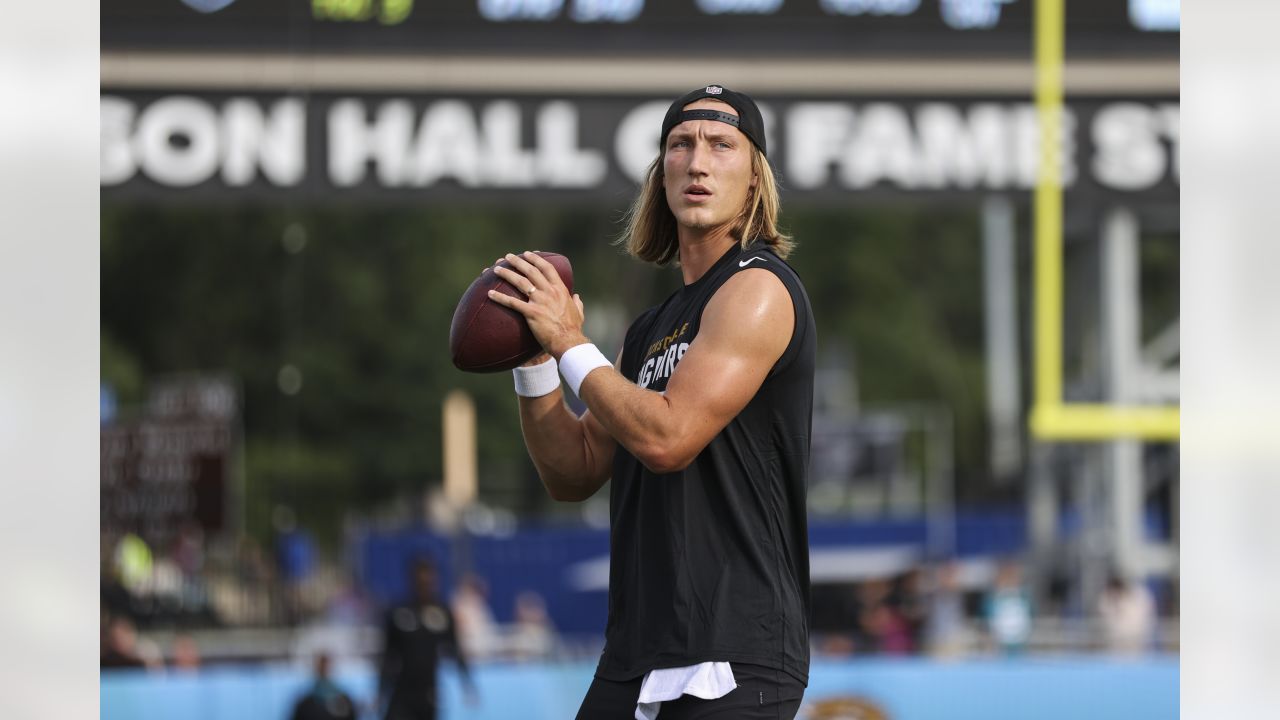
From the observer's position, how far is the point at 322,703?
870 cm

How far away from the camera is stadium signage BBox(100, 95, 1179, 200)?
769 centimetres

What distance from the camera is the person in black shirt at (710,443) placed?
257 centimetres

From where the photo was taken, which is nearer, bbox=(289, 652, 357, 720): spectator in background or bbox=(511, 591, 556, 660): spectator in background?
bbox=(289, 652, 357, 720): spectator in background

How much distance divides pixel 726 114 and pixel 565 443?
633mm

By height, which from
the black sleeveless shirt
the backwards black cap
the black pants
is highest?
the backwards black cap

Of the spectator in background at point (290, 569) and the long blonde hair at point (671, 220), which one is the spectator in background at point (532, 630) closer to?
the spectator in background at point (290, 569)

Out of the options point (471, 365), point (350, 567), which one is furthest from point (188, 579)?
point (471, 365)

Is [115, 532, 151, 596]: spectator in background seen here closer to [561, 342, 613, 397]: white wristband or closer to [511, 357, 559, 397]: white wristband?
[511, 357, 559, 397]: white wristband

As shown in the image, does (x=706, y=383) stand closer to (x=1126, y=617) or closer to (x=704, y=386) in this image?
(x=704, y=386)

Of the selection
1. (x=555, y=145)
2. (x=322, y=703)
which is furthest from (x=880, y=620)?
(x=555, y=145)

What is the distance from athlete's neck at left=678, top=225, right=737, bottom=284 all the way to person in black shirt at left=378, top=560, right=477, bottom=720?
603 cm

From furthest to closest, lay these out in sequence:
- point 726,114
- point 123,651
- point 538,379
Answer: point 123,651
point 538,379
point 726,114

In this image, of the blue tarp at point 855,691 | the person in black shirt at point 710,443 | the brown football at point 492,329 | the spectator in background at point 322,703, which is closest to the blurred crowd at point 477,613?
the blue tarp at point 855,691

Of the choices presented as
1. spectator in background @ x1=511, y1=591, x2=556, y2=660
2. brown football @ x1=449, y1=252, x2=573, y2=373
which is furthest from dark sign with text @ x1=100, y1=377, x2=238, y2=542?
brown football @ x1=449, y1=252, x2=573, y2=373
